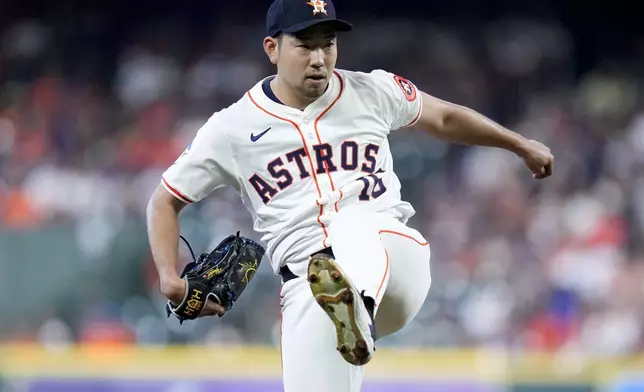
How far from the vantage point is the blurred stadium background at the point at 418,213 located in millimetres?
6875

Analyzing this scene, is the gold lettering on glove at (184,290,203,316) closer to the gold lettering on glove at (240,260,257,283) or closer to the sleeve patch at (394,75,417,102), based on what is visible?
the gold lettering on glove at (240,260,257,283)

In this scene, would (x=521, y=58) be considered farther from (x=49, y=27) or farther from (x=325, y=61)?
(x=325, y=61)

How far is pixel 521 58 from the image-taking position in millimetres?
9023

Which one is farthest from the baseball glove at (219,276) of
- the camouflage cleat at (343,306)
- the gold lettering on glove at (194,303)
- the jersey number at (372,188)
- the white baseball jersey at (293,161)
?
the camouflage cleat at (343,306)

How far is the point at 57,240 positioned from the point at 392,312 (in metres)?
4.60

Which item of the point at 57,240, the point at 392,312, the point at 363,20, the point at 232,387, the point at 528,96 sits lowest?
the point at 232,387

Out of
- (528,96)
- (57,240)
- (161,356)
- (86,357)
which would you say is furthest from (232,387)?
(528,96)

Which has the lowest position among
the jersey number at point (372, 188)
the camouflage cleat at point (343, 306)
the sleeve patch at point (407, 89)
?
the camouflage cleat at point (343, 306)

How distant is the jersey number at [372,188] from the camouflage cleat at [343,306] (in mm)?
507

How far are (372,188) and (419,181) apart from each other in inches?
164

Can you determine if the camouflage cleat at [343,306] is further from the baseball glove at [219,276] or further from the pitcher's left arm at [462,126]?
the pitcher's left arm at [462,126]

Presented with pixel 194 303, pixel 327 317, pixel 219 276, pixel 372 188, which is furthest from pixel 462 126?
pixel 194 303

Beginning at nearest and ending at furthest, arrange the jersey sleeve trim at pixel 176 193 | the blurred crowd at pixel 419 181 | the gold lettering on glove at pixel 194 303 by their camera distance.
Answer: the gold lettering on glove at pixel 194 303
the jersey sleeve trim at pixel 176 193
the blurred crowd at pixel 419 181

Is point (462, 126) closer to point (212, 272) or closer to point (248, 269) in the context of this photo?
point (248, 269)
